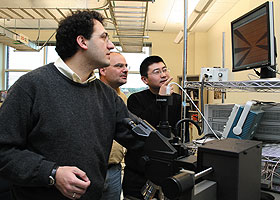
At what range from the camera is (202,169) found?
0.66 metres

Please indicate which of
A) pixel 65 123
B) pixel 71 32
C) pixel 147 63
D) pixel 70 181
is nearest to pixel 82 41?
pixel 71 32

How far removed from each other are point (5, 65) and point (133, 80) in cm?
358

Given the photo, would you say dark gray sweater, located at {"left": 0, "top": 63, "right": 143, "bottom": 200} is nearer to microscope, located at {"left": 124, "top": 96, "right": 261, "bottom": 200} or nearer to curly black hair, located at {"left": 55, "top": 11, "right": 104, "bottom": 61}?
curly black hair, located at {"left": 55, "top": 11, "right": 104, "bottom": 61}

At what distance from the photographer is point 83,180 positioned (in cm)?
84

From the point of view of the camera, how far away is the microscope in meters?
0.55

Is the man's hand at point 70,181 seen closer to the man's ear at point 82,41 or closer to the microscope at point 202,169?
the microscope at point 202,169

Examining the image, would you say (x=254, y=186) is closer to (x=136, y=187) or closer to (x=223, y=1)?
(x=136, y=187)

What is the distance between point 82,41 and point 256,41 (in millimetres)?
943

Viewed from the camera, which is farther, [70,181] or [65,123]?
[65,123]

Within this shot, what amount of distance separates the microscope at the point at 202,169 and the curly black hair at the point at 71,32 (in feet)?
1.76

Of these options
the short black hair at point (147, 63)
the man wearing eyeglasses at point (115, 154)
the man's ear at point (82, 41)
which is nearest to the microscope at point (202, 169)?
the man's ear at point (82, 41)

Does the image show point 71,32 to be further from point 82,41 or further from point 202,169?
point 202,169

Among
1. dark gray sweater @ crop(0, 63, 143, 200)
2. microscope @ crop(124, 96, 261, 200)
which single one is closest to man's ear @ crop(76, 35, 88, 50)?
dark gray sweater @ crop(0, 63, 143, 200)

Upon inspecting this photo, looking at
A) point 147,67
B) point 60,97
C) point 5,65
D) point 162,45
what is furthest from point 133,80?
point 60,97
